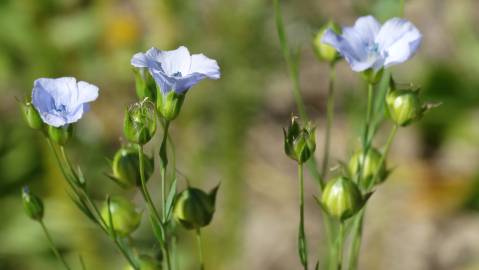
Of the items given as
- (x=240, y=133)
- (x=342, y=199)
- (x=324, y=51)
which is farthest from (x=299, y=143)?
(x=240, y=133)

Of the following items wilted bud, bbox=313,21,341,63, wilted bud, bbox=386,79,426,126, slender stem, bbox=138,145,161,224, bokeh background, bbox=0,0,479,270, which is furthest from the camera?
bokeh background, bbox=0,0,479,270

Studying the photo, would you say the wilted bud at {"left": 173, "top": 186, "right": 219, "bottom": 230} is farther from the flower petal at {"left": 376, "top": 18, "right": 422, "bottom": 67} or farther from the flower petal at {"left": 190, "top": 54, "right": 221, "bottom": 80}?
the flower petal at {"left": 376, "top": 18, "right": 422, "bottom": 67}

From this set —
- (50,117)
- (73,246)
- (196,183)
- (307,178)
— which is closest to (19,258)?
(73,246)

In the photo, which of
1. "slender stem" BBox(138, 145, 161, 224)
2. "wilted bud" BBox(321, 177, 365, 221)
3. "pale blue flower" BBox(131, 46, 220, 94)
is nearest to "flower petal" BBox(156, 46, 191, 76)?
"pale blue flower" BBox(131, 46, 220, 94)

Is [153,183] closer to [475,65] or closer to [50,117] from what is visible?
[475,65]

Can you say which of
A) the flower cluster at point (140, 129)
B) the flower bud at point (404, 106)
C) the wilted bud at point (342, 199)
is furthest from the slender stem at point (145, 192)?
the flower bud at point (404, 106)

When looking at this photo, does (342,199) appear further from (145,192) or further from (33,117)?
(33,117)
